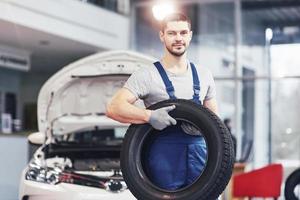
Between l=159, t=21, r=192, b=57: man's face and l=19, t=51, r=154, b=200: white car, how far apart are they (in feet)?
6.14

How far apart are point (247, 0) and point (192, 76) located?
939cm

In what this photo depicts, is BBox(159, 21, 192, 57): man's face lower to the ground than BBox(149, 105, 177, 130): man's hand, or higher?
higher

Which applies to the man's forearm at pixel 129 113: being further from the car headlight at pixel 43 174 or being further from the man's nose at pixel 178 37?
the car headlight at pixel 43 174

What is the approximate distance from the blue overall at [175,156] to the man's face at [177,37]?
93mm

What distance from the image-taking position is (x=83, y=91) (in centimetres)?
499

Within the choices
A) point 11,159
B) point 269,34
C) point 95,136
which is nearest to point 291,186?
point 95,136

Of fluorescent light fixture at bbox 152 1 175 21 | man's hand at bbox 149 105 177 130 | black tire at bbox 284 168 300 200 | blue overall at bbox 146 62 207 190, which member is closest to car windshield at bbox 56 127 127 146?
black tire at bbox 284 168 300 200

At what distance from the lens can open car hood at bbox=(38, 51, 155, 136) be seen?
4625 millimetres

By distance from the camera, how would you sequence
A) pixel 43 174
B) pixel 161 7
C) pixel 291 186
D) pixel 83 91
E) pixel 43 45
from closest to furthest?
pixel 43 174 → pixel 83 91 → pixel 291 186 → pixel 43 45 → pixel 161 7

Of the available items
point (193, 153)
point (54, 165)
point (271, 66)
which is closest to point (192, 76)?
point (193, 153)

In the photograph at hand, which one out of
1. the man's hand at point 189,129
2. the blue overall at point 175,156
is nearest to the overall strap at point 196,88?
the blue overall at point 175,156

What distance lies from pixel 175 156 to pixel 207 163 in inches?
5.6

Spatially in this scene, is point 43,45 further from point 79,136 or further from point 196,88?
point 196,88

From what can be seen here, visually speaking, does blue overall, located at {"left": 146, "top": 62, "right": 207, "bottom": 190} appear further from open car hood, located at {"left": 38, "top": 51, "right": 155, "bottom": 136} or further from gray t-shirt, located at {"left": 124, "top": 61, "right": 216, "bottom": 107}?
open car hood, located at {"left": 38, "top": 51, "right": 155, "bottom": 136}
